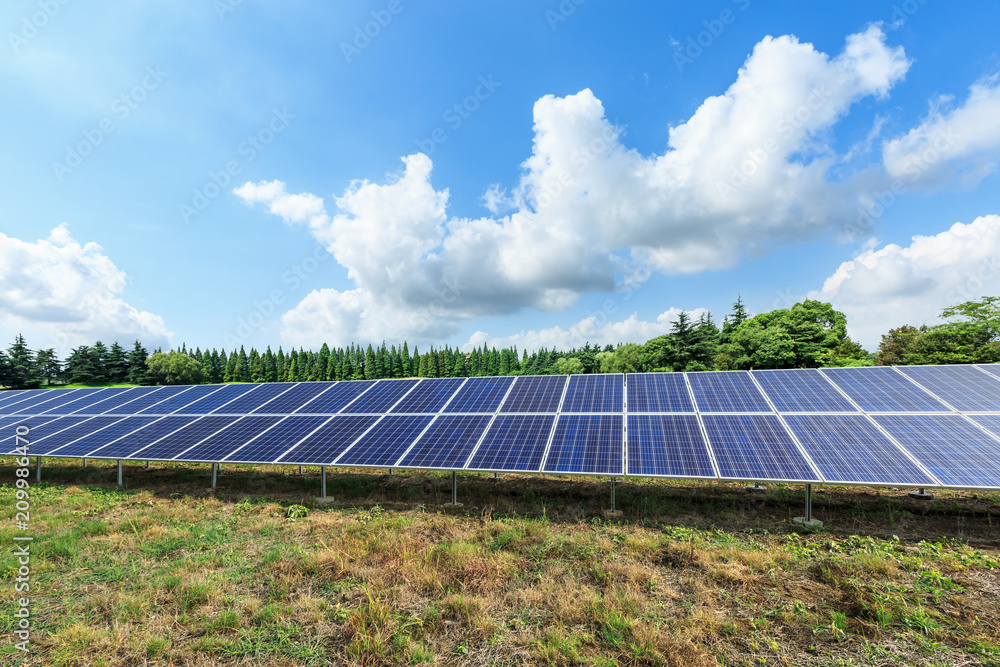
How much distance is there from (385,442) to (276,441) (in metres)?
4.42

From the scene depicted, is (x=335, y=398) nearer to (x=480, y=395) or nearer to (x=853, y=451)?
(x=480, y=395)

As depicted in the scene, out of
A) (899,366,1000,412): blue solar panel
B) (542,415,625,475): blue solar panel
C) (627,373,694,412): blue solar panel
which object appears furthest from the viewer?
(627,373,694,412): blue solar panel

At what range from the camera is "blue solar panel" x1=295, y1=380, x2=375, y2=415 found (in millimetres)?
17266

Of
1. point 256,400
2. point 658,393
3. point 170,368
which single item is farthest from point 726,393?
point 170,368

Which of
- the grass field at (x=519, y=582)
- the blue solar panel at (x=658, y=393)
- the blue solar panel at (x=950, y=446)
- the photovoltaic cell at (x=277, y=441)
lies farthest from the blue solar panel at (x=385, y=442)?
the blue solar panel at (x=950, y=446)

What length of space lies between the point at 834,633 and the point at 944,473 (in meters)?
6.30

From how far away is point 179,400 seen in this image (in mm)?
21328

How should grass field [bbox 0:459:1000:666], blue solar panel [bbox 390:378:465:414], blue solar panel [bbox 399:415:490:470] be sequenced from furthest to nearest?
blue solar panel [bbox 390:378:465:414] < blue solar panel [bbox 399:415:490:470] < grass field [bbox 0:459:1000:666]

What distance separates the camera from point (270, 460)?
1338 centimetres

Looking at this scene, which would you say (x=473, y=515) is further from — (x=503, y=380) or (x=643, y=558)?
(x=503, y=380)

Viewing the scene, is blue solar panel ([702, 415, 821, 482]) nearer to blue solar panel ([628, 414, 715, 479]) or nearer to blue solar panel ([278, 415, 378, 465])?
blue solar panel ([628, 414, 715, 479])

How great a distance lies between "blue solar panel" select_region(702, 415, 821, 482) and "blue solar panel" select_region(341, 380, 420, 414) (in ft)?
39.9

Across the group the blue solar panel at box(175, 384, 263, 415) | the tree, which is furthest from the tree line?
the blue solar panel at box(175, 384, 263, 415)

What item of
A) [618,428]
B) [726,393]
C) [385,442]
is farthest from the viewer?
[726,393]
